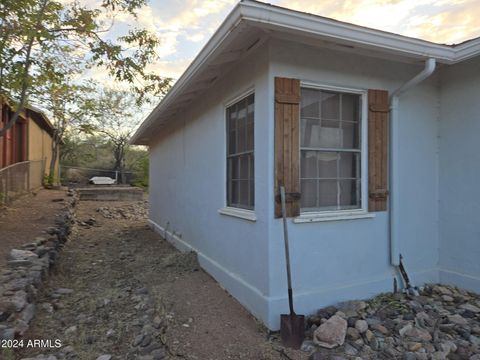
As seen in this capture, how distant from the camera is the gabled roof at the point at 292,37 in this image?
8.87 ft

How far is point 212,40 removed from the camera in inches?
126

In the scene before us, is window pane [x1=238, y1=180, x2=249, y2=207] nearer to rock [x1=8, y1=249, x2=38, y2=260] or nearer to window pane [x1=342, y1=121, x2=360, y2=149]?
window pane [x1=342, y1=121, x2=360, y2=149]

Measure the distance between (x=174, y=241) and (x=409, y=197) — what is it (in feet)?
16.2

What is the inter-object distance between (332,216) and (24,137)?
551 inches

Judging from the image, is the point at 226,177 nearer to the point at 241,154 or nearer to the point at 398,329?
the point at 241,154

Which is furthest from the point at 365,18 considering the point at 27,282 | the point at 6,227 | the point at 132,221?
the point at 132,221

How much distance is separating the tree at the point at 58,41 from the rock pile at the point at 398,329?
6.15 metres

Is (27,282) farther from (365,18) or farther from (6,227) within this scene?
(365,18)

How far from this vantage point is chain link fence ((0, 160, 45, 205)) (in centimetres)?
814

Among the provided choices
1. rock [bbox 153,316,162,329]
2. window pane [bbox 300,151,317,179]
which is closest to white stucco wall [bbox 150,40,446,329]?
window pane [bbox 300,151,317,179]

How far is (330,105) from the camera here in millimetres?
3729

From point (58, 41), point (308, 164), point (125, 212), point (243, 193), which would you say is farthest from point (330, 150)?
point (125, 212)

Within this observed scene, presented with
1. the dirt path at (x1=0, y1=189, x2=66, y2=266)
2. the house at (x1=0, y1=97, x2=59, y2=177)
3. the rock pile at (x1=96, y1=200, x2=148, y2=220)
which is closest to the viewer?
the dirt path at (x1=0, y1=189, x2=66, y2=266)

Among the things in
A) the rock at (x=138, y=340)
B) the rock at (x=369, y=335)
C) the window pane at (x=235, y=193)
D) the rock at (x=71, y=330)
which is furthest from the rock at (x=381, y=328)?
the rock at (x=71, y=330)
